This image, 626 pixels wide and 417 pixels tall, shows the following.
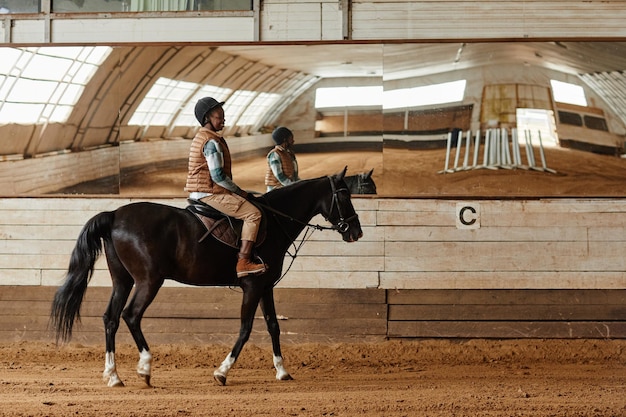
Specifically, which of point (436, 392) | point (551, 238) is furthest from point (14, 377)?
point (551, 238)

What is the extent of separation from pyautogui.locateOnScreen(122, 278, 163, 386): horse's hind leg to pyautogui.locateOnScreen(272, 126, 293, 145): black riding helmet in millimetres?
2102

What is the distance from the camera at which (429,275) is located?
27.2 ft

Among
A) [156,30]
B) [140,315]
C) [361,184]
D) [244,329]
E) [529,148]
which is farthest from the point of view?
[156,30]

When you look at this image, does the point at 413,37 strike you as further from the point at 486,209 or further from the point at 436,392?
the point at 436,392

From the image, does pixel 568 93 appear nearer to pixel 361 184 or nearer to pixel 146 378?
pixel 361 184

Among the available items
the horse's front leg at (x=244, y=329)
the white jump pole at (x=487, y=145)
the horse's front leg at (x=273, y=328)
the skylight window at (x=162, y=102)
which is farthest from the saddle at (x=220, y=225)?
the white jump pole at (x=487, y=145)

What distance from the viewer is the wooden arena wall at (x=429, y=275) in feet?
27.0

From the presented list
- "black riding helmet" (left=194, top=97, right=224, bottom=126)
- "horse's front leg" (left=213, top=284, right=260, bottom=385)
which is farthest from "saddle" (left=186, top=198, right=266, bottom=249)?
"black riding helmet" (left=194, top=97, right=224, bottom=126)

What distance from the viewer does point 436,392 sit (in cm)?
641

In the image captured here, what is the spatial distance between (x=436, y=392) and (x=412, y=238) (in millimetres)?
2143

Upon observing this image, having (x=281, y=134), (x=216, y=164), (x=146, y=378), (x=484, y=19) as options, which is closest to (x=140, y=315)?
(x=146, y=378)

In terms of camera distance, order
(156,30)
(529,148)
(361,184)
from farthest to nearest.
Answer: (156,30)
(361,184)
(529,148)

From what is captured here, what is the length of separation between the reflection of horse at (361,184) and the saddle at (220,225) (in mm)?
1574

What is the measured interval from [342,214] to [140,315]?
174 centimetres
